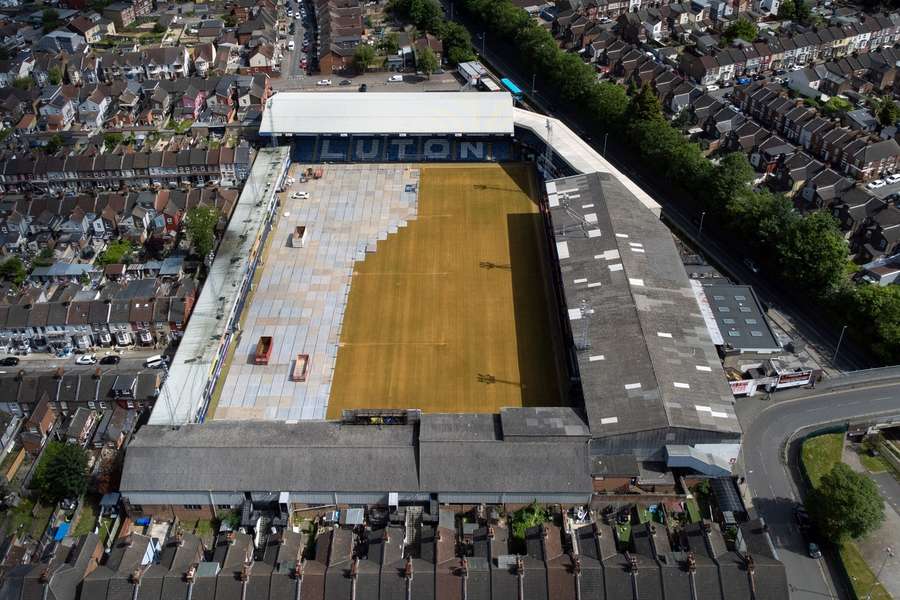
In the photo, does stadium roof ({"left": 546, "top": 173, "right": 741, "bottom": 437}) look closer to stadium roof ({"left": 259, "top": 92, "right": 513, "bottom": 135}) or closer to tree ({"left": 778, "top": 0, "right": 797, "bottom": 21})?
stadium roof ({"left": 259, "top": 92, "right": 513, "bottom": 135})

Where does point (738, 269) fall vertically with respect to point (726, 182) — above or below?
below

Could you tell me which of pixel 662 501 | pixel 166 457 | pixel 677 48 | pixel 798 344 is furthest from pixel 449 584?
pixel 677 48

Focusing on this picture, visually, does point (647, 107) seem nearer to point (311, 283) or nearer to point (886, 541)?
point (311, 283)

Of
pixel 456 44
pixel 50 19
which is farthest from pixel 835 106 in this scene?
pixel 50 19

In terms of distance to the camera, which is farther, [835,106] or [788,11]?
[788,11]

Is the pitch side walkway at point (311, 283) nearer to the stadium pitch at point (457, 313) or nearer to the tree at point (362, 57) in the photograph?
the stadium pitch at point (457, 313)

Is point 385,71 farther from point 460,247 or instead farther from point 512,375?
point 512,375
